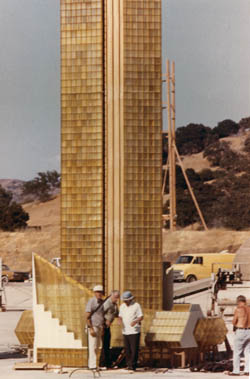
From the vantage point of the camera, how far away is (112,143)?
1617 centimetres

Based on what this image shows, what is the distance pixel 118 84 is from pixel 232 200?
81343 mm

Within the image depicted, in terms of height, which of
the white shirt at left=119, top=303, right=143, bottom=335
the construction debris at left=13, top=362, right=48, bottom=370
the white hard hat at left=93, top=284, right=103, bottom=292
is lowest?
the construction debris at left=13, top=362, right=48, bottom=370

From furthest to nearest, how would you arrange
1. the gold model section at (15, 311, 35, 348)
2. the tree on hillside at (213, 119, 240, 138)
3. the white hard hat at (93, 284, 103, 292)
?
the tree on hillside at (213, 119, 240, 138)
the gold model section at (15, 311, 35, 348)
the white hard hat at (93, 284, 103, 292)

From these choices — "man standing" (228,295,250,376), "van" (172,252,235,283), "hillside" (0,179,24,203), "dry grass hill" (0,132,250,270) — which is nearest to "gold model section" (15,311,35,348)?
"man standing" (228,295,250,376)

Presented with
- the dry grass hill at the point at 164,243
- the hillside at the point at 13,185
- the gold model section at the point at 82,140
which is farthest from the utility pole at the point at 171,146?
the hillside at the point at 13,185

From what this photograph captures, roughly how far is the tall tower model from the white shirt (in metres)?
0.91

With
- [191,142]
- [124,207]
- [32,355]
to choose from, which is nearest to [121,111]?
[124,207]

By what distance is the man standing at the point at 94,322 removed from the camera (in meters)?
15.1

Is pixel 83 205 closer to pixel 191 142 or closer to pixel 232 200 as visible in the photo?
pixel 232 200

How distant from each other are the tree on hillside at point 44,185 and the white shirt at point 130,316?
99.2 metres

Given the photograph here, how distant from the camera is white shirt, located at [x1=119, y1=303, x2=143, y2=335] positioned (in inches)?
588

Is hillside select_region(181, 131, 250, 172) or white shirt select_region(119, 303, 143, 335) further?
hillside select_region(181, 131, 250, 172)

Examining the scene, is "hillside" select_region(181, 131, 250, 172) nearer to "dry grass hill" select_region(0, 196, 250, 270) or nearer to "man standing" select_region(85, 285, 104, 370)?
"dry grass hill" select_region(0, 196, 250, 270)

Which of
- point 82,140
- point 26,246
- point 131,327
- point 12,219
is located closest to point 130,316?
point 131,327
